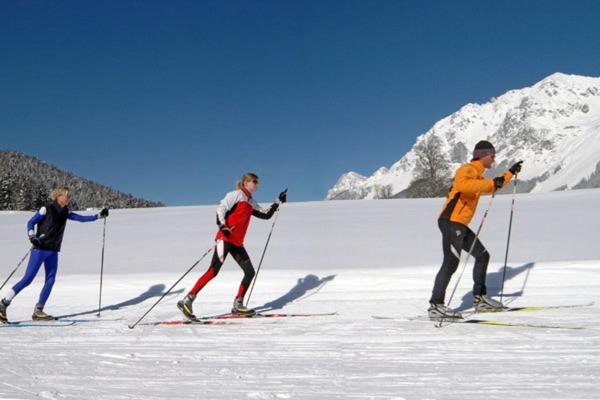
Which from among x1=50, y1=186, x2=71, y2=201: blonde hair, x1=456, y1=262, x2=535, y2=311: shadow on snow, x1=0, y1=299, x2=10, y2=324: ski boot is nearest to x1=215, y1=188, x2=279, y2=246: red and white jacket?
x1=50, y1=186, x2=71, y2=201: blonde hair

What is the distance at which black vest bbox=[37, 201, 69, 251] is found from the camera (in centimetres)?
655

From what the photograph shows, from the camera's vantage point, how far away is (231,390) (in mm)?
3104

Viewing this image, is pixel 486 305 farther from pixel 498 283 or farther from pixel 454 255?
pixel 498 283

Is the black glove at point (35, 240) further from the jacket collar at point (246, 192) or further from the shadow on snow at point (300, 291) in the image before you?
the shadow on snow at point (300, 291)

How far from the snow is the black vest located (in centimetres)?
107

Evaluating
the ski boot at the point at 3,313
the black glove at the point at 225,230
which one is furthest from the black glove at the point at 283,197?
the ski boot at the point at 3,313

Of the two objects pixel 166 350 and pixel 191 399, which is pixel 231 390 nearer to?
pixel 191 399

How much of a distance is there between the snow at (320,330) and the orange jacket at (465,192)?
1230mm

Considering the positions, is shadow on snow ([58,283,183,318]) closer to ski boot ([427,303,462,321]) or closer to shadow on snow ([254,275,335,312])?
shadow on snow ([254,275,335,312])

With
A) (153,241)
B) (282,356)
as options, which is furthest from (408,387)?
(153,241)

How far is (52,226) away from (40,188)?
80415 millimetres

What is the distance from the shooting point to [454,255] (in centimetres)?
540

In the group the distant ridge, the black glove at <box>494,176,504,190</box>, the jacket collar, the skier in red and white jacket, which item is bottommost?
the skier in red and white jacket

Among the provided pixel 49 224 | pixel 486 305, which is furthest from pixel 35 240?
pixel 486 305
